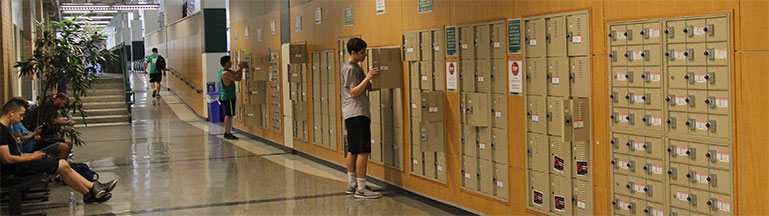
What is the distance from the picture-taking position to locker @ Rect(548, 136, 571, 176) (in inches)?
174

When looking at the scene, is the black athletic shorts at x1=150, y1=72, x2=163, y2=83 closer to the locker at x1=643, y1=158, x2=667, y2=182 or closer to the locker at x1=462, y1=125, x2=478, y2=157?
the locker at x1=462, y1=125, x2=478, y2=157

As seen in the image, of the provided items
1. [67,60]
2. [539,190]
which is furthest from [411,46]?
[67,60]

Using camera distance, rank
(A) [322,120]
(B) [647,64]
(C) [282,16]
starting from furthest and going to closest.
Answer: (C) [282,16]
(A) [322,120]
(B) [647,64]

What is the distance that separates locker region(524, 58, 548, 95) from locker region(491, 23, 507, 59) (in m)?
0.30

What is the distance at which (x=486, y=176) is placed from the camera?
5.32 meters

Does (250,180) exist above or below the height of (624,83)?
below

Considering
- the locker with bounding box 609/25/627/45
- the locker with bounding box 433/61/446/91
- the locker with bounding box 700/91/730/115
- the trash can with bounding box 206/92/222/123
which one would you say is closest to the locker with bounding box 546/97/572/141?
the locker with bounding box 609/25/627/45

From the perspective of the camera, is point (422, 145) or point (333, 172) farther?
point (333, 172)

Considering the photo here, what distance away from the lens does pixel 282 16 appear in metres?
Result: 9.79

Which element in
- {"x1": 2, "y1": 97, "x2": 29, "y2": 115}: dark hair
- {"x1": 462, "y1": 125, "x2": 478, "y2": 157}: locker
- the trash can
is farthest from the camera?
the trash can

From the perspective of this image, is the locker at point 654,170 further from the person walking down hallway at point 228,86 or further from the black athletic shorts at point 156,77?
the black athletic shorts at point 156,77

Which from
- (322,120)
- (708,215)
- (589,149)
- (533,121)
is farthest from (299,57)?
(708,215)

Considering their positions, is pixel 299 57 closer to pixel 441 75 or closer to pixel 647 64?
pixel 441 75

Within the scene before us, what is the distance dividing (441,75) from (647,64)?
7.41 ft
